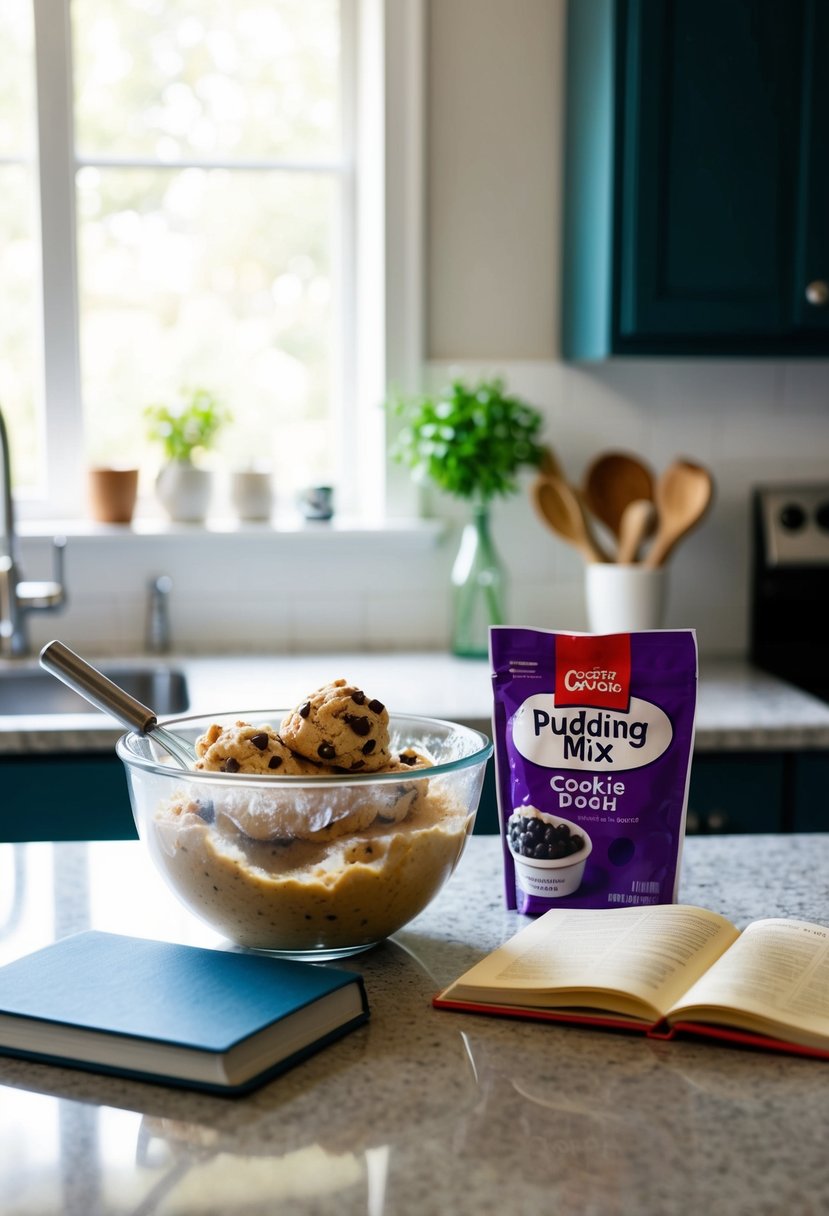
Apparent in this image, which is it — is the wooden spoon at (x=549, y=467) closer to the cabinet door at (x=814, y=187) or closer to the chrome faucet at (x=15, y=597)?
the cabinet door at (x=814, y=187)

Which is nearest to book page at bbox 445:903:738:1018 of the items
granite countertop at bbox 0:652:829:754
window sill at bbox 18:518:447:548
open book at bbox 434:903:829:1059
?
open book at bbox 434:903:829:1059

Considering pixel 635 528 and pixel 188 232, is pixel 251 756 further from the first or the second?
pixel 188 232

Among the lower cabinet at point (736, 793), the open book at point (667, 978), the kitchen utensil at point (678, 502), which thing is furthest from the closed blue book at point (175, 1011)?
the kitchen utensil at point (678, 502)

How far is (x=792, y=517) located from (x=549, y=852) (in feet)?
6.04

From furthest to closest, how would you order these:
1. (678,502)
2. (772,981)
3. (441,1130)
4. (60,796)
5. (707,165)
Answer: (678,502), (707,165), (60,796), (772,981), (441,1130)

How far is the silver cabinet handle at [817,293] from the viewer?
98.7 inches

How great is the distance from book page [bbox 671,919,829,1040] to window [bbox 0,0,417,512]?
6.33ft

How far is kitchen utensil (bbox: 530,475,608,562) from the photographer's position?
266cm

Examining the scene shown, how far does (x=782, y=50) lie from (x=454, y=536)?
3.70 feet

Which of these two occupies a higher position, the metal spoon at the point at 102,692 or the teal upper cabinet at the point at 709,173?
the teal upper cabinet at the point at 709,173

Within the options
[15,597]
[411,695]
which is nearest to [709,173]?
[411,695]

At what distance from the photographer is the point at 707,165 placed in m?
2.46

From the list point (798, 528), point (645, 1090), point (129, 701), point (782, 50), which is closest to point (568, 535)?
point (798, 528)

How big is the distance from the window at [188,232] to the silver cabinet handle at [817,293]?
0.82 metres
